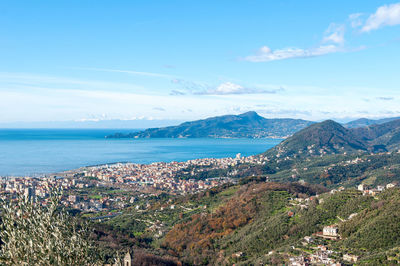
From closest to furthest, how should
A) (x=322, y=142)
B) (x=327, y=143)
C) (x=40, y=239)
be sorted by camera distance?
(x=40, y=239) → (x=327, y=143) → (x=322, y=142)

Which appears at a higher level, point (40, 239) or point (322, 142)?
point (40, 239)

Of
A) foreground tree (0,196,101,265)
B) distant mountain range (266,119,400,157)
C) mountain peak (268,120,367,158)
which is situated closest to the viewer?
foreground tree (0,196,101,265)

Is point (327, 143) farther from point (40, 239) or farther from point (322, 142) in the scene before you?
point (40, 239)

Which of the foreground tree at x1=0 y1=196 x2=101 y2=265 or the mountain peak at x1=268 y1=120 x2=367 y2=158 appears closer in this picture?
the foreground tree at x1=0 y1=196 x2=101 y2=265

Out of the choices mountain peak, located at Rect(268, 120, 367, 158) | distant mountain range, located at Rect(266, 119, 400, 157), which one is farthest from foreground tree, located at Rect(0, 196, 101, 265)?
mountain peak, located at Rect(268, 120, 367, 158)

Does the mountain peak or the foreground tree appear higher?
the foreground tree

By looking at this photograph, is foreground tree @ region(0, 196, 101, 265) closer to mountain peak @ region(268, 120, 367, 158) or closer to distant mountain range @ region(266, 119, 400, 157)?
distant mountain range @ region(266, 119, 400, 157)

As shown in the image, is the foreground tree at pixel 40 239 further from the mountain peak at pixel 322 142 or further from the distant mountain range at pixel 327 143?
the mountain peak at pixel 322 142

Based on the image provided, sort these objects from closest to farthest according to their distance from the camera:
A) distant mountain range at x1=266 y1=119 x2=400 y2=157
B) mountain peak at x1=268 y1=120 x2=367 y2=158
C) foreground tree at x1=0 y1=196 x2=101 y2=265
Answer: foreground tree at x1=0 y1=196 x2=101 y2=265
distant mountain range at x1=266 y1=119 x2=400 y2=157
mountain peak at x1=268 y1=120 x2=367 y2=158

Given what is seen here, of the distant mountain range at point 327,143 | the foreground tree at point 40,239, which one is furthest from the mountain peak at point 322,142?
the foreground tree at point 40,239

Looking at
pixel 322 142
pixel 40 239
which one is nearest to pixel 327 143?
pixel 322 142
